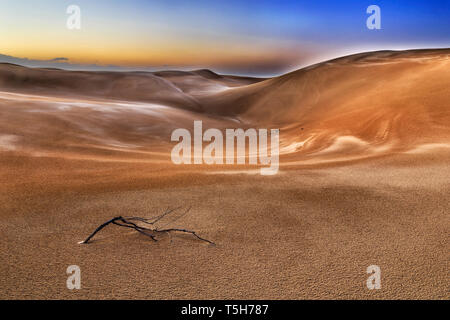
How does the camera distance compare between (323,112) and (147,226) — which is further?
(323,112)

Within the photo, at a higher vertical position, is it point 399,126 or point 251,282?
point 399,126

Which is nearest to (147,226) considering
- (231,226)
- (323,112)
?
(231,226)

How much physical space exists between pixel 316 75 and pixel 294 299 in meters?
22.1

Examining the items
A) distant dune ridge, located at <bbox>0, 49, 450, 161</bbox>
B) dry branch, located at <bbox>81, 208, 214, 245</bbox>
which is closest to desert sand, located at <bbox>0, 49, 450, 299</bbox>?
dry branch, located at <bbox>81, 208, 214, 245</bbox>

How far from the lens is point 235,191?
3633 millimetres

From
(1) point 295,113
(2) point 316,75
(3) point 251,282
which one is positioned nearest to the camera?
(3) point 251,282

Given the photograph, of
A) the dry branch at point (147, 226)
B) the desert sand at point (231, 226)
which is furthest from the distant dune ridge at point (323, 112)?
the dry branch at point (147, 226)

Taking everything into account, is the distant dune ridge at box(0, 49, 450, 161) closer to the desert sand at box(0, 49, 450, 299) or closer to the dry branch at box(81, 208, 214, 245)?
the desert sand at box(0, 49, 450, 299)

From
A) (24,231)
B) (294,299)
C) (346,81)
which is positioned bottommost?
(294,299)

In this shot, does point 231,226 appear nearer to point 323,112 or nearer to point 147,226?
point 147,226

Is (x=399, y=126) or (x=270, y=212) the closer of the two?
(x=270, y=212)

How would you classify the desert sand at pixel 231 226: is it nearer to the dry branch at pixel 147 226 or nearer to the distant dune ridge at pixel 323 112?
the dry branch at pixel 147 226
